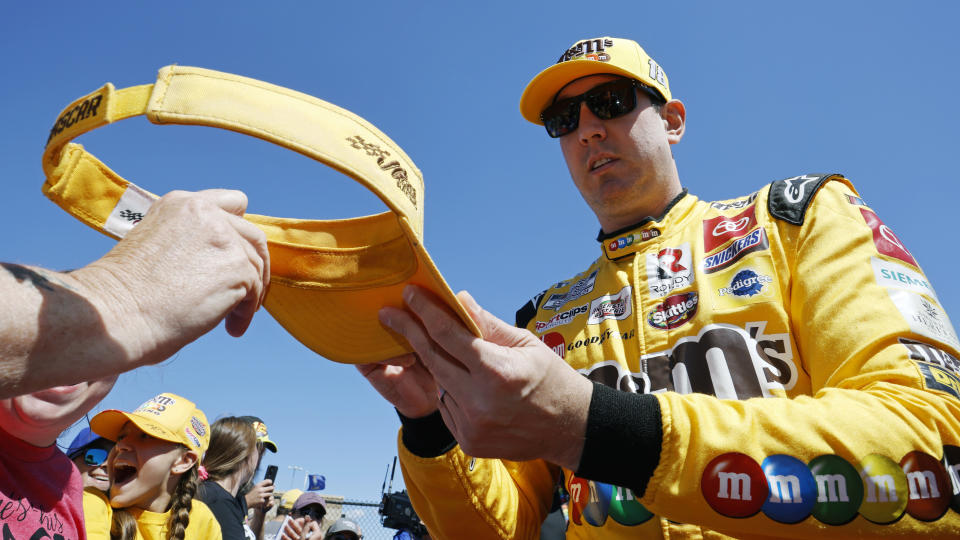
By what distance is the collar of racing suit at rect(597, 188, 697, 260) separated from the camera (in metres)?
2.32

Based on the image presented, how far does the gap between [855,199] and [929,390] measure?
30.2 inches

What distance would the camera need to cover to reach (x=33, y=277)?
99cm

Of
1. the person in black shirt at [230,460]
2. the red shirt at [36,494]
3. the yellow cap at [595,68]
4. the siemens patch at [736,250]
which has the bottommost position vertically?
the person in black shirt at [230,460]

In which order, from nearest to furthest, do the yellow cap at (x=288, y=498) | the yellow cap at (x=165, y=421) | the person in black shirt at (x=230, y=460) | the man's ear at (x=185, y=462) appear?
the yellow cap at (x=165, y=421)
the man's ear at (x=185, y=462)
the person in black shirt at (x=230, y=460)
the yellow cap at (x=288, y=498)

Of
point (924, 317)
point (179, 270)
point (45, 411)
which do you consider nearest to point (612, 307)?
point (924, 317)

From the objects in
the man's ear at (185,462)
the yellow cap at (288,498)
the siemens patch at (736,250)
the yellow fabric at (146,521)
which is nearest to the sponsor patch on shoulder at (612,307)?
the siemens patch at (736,250)

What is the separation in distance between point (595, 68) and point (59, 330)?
214 cm

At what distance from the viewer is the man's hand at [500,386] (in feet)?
4.02

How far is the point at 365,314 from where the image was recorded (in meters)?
1.54

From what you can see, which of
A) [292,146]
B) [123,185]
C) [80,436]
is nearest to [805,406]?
[292,146]

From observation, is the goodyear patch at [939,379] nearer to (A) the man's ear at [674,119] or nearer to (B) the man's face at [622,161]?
(B) the man's face at [622,161]

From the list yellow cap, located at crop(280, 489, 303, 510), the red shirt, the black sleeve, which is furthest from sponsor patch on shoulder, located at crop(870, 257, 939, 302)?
yellow cap, located at crop(280, 489, 303, 510)

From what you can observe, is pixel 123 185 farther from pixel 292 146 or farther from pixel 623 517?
pixel 623 517

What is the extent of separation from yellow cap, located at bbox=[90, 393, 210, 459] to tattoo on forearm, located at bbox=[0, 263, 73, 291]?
2884 millimetres
